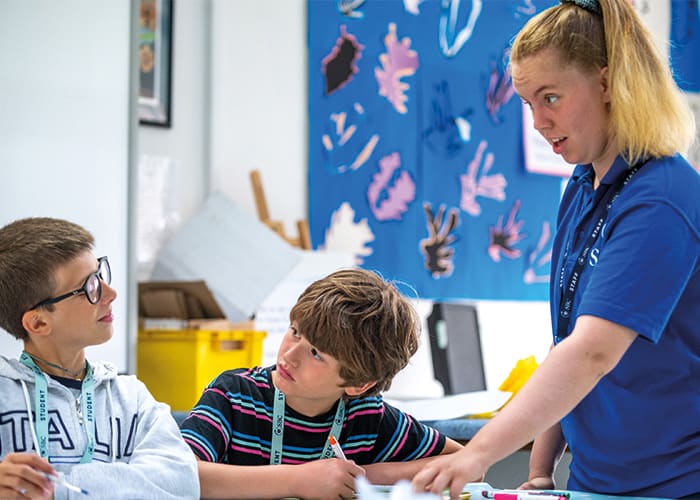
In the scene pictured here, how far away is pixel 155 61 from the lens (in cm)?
341

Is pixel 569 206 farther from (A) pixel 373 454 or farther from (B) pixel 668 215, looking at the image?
(A) pixel 373 454

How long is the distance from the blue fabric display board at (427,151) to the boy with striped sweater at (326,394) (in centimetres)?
237

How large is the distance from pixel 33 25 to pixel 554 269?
1882 millimetres

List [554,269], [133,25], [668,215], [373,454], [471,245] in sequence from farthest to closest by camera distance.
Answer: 1. [471,245]
2. [133,25]
3. [373,454]
4. [554,269]
5. [668,215]

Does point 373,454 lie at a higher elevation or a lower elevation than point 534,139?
lower

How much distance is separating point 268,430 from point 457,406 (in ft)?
2.89

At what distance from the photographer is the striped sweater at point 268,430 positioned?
134cm

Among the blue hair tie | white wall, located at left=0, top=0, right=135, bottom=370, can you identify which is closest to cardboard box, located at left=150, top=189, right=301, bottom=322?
white wall, located at left=0, top=0, right=135, bottom=370

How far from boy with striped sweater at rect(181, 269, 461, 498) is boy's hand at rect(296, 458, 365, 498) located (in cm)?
9

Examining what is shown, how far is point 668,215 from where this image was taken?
43.1 inches

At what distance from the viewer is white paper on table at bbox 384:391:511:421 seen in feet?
6.82

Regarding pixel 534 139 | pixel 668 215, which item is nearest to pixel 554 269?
pixel 668 215

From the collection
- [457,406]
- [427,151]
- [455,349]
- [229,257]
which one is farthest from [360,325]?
[427,151]

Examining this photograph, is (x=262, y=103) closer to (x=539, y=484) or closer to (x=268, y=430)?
(x=268, y=430)
